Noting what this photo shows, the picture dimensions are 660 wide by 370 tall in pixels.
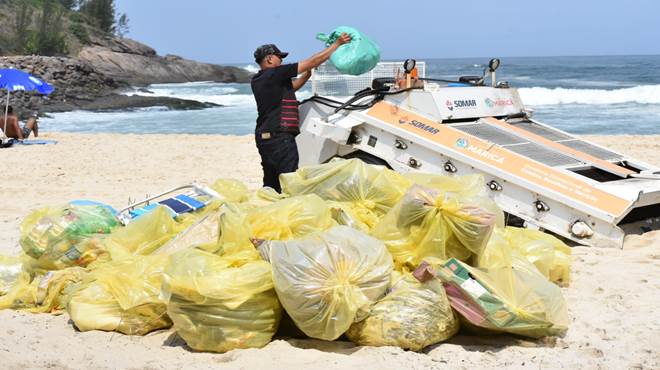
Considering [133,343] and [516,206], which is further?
[516,206]

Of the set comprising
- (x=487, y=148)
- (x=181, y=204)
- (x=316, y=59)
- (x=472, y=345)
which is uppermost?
(x=316, y=59)

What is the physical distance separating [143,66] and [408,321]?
174 feet

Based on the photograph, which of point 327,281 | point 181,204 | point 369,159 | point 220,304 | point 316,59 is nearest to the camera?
point 327,281

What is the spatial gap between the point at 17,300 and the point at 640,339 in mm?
3607

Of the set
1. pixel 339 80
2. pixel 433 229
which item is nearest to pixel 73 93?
pixel 339 80

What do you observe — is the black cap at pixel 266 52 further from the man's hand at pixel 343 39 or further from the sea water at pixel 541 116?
the sea water at pixel 541 116

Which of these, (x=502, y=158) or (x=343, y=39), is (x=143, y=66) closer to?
(x=343, y=39)

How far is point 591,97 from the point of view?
29.0 meters

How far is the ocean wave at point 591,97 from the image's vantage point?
2805 centimetres

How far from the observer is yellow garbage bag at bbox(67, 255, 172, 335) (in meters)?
4.12

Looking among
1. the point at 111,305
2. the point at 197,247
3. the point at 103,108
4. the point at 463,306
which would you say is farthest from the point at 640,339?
the point at 103,108

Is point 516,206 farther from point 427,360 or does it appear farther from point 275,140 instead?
point 427,360

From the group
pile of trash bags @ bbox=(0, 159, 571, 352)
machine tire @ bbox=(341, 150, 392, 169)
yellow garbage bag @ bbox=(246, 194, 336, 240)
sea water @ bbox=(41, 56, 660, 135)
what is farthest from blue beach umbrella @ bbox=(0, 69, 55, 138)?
yellow garbage bag @ bbox=(246, 194, 336, 240)

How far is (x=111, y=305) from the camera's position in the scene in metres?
4.24
